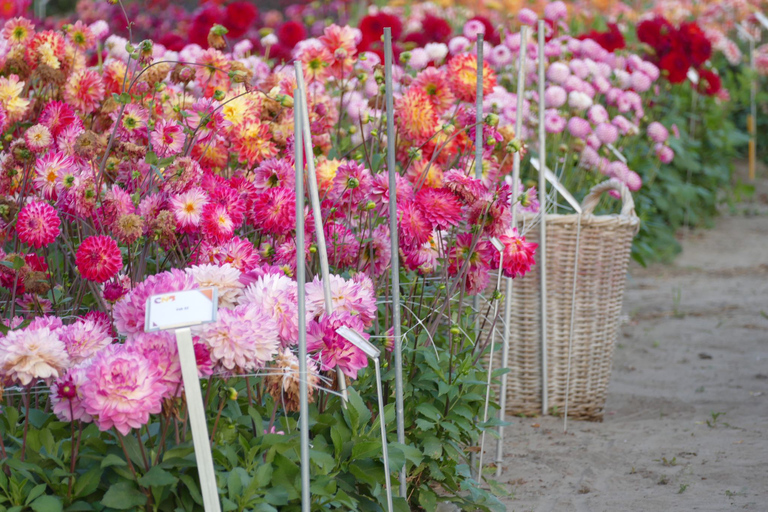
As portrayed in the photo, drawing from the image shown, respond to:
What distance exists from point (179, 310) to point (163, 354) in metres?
0.07

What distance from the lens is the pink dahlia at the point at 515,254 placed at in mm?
1561

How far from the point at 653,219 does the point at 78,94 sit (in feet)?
12.4

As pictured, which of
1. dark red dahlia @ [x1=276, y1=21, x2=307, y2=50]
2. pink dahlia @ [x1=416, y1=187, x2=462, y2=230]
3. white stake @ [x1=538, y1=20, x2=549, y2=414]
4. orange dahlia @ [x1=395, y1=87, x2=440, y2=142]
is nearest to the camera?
pink dahlia @ [x1=416, y1=187, x2=462, y2=230]

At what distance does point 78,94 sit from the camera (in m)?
1.90

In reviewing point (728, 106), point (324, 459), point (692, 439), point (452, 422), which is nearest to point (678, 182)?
point (728, 106)

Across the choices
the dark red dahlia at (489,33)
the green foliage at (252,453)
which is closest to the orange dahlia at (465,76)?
the green foliage at (252,453)

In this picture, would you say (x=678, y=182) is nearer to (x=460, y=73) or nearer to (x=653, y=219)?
→ (x=653, y=219)

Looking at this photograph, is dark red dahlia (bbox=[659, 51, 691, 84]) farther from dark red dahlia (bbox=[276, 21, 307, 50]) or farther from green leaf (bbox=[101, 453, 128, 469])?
green leaf (bbox=[101, 453, 128, 469])

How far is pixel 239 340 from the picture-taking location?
1.11 meters

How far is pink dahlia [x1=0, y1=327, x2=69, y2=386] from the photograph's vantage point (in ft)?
3.66

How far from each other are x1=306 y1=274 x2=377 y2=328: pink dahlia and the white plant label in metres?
0.30

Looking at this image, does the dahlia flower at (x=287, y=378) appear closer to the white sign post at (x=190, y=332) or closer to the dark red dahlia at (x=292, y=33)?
the white sign post at (x=190, y=332)

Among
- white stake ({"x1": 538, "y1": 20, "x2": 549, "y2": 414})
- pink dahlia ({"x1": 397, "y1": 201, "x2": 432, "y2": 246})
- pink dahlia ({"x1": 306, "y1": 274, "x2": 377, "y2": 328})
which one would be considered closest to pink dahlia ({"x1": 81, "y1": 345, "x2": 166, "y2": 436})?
pink dahlia ({"x1": 306, "y1": 274, "x2": 377, "y2": 328})

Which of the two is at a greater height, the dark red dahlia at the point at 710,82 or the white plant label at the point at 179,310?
the dark red dahlia at the point at 710,82
